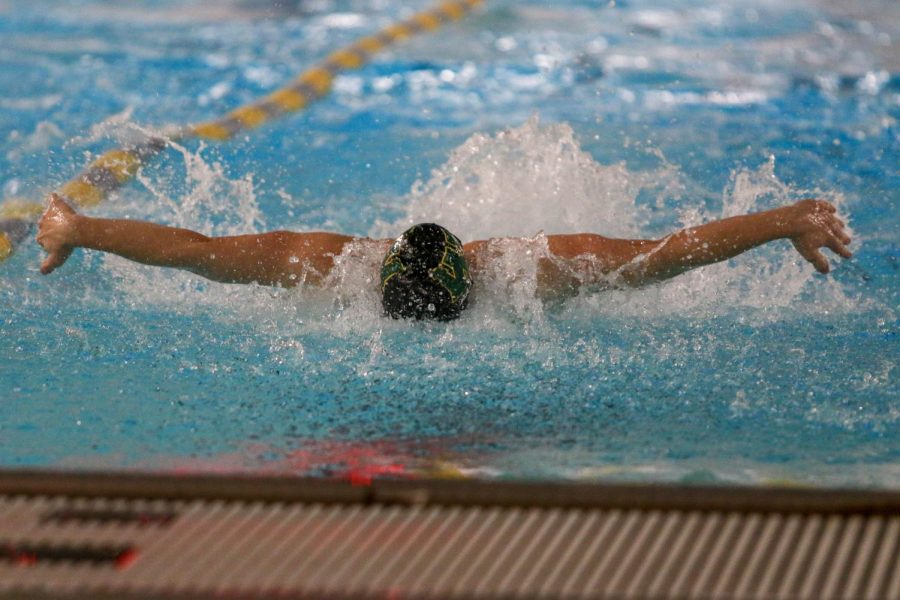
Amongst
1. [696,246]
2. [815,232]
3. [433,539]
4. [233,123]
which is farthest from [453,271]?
[233,123]

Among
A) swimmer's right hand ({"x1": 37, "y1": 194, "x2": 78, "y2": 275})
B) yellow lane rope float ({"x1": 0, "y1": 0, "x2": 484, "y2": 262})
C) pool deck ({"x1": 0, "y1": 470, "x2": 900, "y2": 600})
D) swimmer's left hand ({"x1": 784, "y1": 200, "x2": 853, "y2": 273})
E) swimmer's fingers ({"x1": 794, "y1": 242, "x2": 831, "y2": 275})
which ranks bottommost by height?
yellow lane rope float ({"x1": 0, "y1": 0, "x2": 484, "y2": 262})

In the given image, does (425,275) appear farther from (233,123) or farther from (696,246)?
(233,123)

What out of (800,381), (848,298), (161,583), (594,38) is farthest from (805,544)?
(594,38)

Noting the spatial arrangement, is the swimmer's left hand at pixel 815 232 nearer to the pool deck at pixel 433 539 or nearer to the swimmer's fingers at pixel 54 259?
the pool deck at pixel 433 539

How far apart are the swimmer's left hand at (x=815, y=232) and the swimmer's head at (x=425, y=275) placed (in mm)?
853

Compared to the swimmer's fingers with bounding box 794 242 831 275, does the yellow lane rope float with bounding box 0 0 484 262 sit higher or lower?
lower

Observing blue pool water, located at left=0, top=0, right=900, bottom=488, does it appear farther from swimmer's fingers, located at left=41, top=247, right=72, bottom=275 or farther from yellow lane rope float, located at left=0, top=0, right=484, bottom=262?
swimmer's fingers, located at left=41, top=247, right=72, bottom=275

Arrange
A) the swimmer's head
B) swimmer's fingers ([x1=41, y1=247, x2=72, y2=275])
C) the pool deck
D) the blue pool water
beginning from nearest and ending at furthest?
the pool deck, the blue pool water, the swimmer's head, swimmer's fingers ([x1=41, y1=247, x2=72, y2=275])

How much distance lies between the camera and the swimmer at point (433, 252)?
2693 millimetres

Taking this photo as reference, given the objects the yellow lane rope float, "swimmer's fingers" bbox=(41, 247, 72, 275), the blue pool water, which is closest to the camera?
the blue pool water

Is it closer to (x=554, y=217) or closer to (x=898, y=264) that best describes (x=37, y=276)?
(x=554, y=217)

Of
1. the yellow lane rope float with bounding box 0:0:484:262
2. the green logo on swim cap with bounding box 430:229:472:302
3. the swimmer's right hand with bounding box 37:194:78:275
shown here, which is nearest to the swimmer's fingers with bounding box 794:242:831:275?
the green logo on swim cap with bounding box 430:229:472:302

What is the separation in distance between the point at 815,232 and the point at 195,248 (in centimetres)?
164

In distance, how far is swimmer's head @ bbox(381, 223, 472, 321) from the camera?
8.73ft
